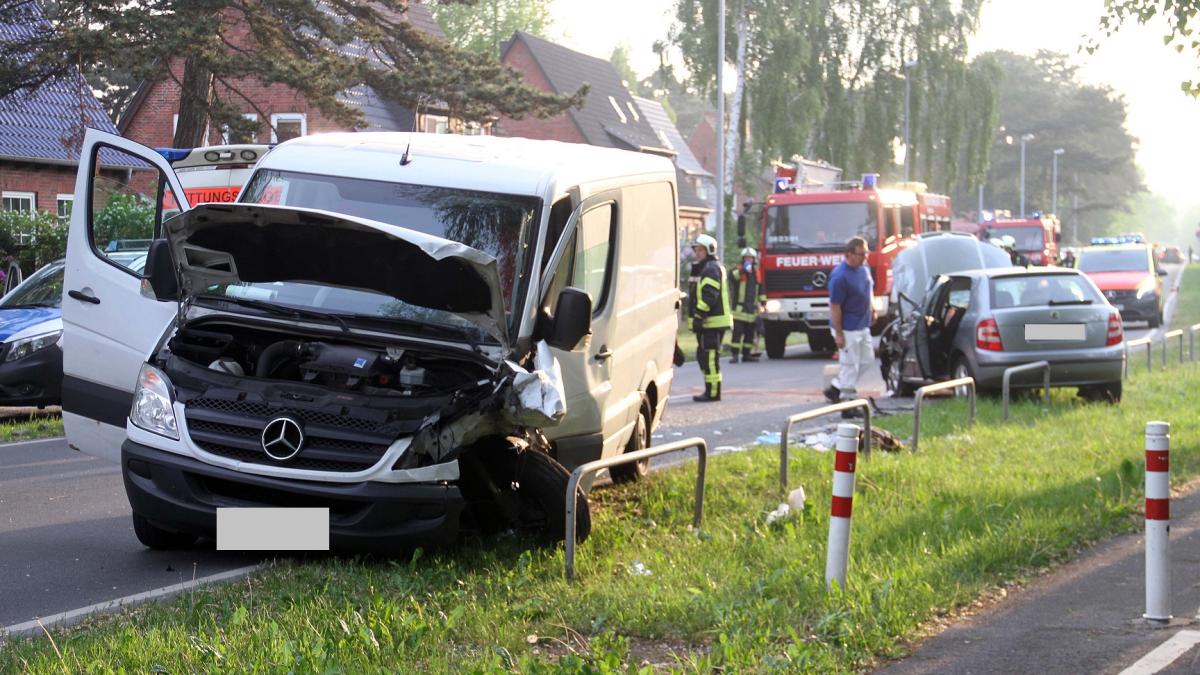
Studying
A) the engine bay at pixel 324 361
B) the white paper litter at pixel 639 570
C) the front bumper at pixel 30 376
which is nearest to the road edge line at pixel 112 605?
the engine bay at pixel 324 361

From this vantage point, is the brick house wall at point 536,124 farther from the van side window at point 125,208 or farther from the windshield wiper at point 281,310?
the windshield wiper at point 281,310

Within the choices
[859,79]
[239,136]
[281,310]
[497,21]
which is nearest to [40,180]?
[239,136]

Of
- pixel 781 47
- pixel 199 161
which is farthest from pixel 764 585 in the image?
Answer: pixel 781 47

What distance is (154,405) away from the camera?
23.6 ft

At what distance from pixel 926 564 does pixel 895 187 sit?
2200 centimetres

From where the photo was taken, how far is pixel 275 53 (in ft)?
72.6

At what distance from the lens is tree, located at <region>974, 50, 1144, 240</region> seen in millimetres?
94062

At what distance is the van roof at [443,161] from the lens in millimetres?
8117

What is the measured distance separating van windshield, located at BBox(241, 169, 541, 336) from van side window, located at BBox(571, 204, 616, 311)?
51 centimetres

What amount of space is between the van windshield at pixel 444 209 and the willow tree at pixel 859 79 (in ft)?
125

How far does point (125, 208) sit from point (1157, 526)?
6.78 metres

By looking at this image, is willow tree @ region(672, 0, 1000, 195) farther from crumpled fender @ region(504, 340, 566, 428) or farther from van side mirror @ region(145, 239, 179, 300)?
crumpled fender @ region(504, 340, 566, 428)

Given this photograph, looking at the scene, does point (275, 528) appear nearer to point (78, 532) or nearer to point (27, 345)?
point (78, 532)

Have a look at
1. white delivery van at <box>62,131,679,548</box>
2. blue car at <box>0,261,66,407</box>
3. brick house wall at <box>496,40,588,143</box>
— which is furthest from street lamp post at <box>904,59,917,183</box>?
white delivery van at <box>62,131,679,548</box>
